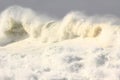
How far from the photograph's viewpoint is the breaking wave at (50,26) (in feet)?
55.2

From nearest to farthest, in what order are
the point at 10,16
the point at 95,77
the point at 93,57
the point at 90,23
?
the point at 95,77
the point at 93,57
the point at 90,23
the point at 10,16

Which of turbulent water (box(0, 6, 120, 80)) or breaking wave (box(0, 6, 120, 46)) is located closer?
turbulent water (box(0, 6, 120, 80))

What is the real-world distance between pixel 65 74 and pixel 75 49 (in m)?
1.66

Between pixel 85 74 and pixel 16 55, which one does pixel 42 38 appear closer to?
pixel 16 55

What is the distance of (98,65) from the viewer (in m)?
13.9

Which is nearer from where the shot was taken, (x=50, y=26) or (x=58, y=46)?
(x=58, y=46)

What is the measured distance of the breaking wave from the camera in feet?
55.2

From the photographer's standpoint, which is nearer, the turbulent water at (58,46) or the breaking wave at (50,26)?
the turbulent water at (58,46)

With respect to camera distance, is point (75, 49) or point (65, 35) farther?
point (65, 35)

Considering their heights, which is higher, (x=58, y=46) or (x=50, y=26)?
(x=50, y=26)

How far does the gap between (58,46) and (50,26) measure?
9.71ft

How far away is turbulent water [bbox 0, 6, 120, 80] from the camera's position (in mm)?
13930

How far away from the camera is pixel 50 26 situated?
18.9m

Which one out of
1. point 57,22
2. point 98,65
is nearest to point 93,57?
point 98,65
